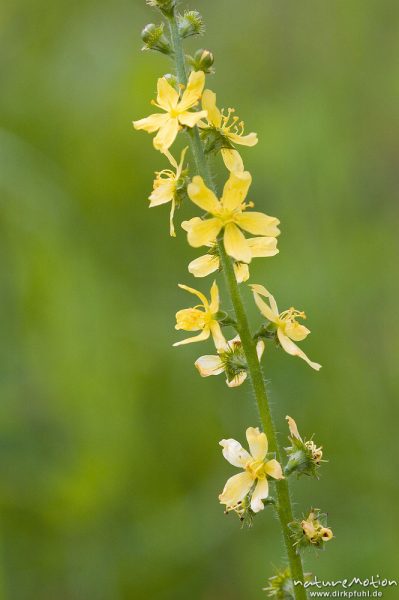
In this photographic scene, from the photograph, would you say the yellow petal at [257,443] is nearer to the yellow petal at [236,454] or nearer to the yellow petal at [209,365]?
the yellow petal at [236,454]

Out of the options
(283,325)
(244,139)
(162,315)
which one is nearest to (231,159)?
(244,139)

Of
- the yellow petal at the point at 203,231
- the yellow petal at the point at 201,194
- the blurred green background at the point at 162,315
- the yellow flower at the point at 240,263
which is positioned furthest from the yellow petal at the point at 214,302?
the blurred green background at the point at 162,315

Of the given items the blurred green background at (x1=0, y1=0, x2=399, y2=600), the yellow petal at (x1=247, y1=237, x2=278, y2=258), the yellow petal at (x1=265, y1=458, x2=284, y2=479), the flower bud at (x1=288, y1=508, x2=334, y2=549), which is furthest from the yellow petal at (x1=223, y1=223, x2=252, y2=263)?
A: the blurred green background at (x1=0, y1=0, x2=399, y2=600)

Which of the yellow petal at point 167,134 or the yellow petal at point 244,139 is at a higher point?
the yellow petal at point 244,139

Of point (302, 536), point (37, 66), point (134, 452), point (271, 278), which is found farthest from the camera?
point (37, 66)

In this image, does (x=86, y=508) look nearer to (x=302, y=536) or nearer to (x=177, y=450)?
(x=177, y=450)

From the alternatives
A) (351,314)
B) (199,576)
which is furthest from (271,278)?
(199,576)
